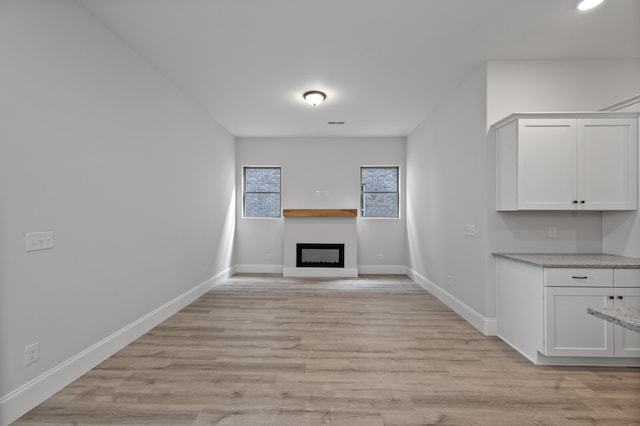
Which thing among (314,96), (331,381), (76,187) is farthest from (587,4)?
(76,187)

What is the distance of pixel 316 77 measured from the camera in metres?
3.66

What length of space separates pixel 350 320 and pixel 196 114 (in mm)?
3535

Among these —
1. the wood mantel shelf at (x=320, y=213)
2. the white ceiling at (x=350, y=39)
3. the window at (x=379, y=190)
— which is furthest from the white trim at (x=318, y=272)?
the white ceiling at (x=350, y=39)

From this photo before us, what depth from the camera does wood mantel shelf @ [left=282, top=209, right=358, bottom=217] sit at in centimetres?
625

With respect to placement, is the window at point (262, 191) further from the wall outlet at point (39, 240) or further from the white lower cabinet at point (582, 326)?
the white lower cabinet at point (582, 326)

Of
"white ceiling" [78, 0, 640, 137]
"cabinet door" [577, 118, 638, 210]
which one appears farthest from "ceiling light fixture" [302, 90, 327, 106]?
"cabinet door" [577, 118, 638, 210]

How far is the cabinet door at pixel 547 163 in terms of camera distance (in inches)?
112

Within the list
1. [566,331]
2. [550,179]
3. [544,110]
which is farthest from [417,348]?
[544,110]

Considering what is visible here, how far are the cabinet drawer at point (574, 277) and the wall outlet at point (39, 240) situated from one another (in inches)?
144

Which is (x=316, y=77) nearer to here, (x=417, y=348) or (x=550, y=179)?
(x=550, y=179)

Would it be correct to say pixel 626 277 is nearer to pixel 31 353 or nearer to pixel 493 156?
pixel 493 156

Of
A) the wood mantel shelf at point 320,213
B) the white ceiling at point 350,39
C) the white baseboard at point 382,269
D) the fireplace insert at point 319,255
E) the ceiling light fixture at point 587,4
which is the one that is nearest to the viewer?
the ceiling light fixture at point 587,4

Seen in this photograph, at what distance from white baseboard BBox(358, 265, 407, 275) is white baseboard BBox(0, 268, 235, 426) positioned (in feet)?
12.9

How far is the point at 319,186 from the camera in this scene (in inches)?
262
